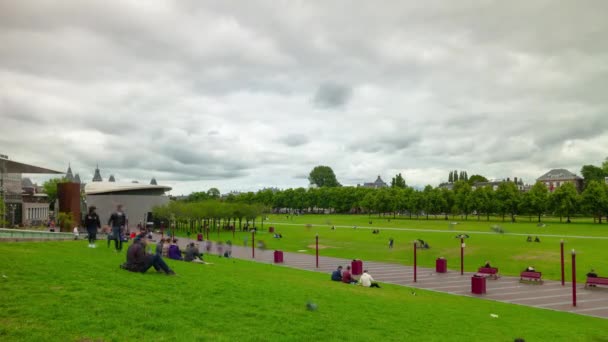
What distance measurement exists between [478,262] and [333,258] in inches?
509

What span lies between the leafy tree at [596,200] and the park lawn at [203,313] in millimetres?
80207

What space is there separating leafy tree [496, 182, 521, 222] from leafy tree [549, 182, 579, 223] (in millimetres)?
7857

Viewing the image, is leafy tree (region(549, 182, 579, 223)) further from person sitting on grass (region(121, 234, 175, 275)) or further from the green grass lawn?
person sitting on grass (region(121, 234, 175, 275))

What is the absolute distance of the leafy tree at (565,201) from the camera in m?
91.4

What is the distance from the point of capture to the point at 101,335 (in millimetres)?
8750

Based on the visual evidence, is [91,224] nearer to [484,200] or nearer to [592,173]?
[484,200]

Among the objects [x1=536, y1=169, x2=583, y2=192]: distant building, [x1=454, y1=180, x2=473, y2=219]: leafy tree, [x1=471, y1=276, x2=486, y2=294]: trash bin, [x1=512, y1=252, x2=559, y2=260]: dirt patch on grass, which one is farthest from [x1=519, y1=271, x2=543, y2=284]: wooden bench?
[x1=536, y1=169, x2=583, y2=192]: distant building

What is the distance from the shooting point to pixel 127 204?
108 metres

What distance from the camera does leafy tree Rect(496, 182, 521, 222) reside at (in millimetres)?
101000

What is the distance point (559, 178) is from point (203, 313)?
201m

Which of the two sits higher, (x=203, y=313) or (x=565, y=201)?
(x=565, y=201)

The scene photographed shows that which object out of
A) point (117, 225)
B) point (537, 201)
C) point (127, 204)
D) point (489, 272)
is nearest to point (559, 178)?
point (537, 201)

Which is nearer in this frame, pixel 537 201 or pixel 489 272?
pixel 489 272

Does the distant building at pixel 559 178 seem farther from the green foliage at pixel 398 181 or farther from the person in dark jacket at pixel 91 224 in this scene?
the person in dark jacket at pixel 91 224
